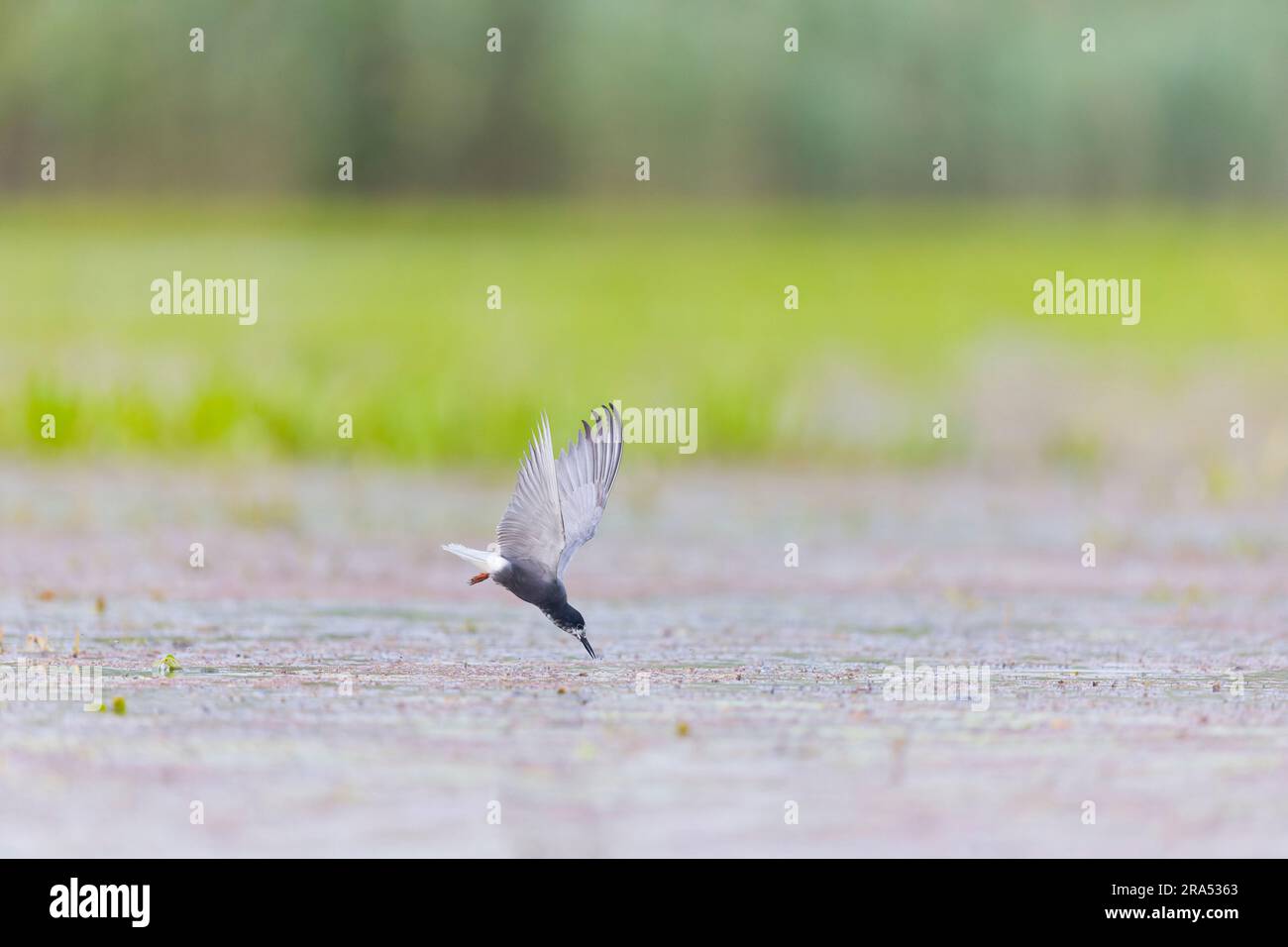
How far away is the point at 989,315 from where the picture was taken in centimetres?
1942

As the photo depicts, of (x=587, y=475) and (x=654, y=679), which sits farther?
(x=654, y=679)

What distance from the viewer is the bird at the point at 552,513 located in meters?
7.26

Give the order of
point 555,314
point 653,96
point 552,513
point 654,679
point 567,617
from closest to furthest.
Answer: point 552,513 < point 654,679 < point 567,617 < point 555,314 < point 653,96

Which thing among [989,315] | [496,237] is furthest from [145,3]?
[989,315]

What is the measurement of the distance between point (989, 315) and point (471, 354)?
5.65 metres

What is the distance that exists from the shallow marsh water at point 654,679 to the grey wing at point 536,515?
466mm

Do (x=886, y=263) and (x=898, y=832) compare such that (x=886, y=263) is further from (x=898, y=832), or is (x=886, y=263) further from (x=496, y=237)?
(x=898, y=832)

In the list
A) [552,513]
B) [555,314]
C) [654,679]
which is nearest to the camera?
[552,513]

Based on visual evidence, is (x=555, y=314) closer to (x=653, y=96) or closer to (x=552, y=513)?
(x=653, y=96)

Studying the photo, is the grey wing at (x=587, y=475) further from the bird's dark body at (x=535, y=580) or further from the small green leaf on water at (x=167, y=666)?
the small green leaf on water at (x=167, y=666)

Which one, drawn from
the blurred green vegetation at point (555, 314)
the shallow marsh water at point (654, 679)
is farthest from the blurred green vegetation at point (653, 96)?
the shallow marsh water at point (654, 679)

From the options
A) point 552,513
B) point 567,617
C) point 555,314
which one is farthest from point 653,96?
point 552,513

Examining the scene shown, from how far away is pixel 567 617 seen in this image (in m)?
7.57

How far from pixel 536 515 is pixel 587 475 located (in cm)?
25
